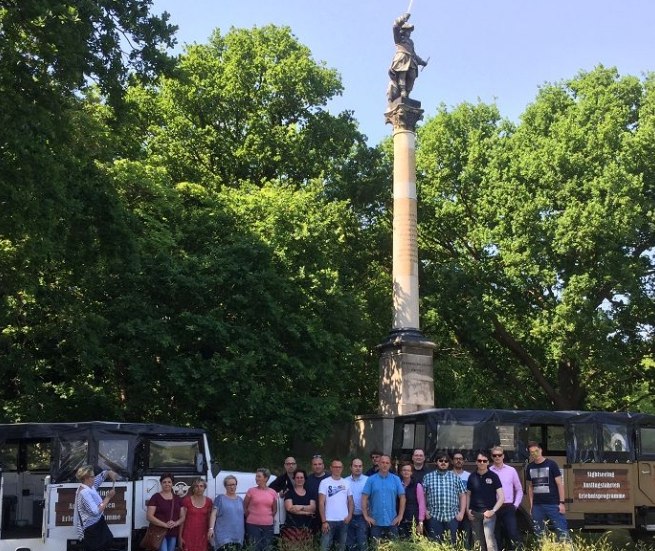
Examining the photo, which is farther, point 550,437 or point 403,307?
point 403,307

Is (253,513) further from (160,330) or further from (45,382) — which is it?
(45,382)

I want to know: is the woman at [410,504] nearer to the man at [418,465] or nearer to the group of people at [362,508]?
the group of people at [362,508]

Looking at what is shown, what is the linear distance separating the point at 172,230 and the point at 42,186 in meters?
12.5

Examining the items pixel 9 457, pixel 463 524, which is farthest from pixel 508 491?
pixel 9 457

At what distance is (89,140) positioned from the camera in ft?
74.1

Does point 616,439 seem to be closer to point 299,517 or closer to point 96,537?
point 299,517

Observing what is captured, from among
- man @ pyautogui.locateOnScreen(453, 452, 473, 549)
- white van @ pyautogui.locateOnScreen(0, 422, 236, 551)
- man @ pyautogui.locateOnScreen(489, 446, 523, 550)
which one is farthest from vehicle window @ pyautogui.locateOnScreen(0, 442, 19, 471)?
man @ pyautogui.locateOnScreen(489, 446, 523, 550)

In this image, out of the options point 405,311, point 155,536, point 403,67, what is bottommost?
point 155,536

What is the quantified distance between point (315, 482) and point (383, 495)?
1.09 meters

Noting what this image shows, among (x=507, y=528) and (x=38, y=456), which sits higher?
(x=38, y=456)

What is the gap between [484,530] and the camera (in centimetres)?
1138

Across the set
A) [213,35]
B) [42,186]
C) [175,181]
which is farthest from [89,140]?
[213,35]

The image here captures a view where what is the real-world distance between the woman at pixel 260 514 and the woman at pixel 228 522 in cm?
15

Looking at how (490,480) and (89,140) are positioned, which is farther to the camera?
(89,140)
